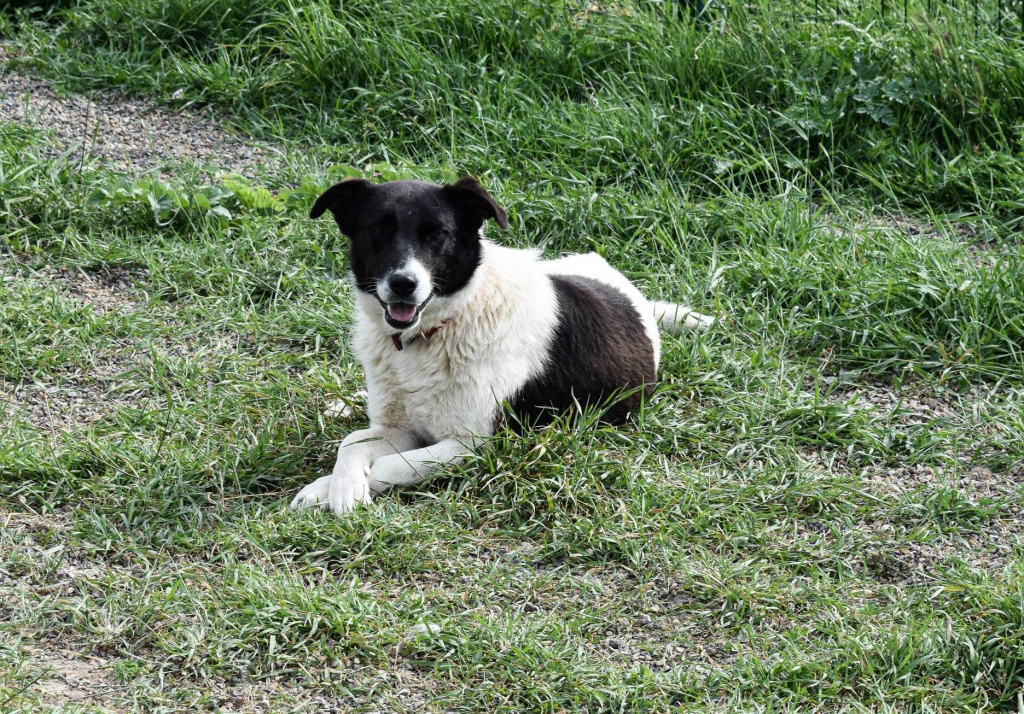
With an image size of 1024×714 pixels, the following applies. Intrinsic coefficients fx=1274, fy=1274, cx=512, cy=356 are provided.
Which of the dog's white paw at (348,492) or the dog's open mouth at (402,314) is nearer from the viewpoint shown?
the dog's white paw at (348,492)

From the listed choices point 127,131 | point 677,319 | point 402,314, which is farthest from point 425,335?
point 127,131

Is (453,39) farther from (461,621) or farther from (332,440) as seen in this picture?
(461,621)

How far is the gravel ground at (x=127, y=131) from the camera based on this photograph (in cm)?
628

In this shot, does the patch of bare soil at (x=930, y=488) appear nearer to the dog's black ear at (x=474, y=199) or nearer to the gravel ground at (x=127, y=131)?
the dog's black ear at (x=474, y=199)

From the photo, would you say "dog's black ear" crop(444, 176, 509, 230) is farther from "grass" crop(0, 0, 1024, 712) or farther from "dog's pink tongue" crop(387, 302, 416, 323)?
"grass" crop(0, 0, 1024, 712)

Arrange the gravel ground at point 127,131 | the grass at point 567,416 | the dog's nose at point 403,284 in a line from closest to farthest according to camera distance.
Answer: the grass at point 567,416 < the dog's nose at point 403,284 < the gravel ground at point 127,131

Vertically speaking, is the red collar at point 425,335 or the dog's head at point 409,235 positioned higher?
the dog's head at point 409,235

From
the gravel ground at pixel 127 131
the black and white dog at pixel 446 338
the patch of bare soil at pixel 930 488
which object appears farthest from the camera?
the gravel ground at pixel 127 131

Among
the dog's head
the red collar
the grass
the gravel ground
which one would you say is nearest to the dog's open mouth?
the dog's head

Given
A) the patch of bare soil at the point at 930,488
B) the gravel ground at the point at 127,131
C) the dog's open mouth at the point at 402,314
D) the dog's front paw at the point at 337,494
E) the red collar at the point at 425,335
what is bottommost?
the dog's front paw at the point at 337,494

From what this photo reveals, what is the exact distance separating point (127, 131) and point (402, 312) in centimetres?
297

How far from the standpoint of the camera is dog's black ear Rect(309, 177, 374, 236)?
4.30m

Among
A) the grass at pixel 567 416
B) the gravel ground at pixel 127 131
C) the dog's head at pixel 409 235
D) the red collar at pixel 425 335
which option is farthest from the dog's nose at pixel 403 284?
the gravel ground at pixel 127 131

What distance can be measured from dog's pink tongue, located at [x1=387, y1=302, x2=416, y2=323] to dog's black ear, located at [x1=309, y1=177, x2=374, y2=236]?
1.23 ft
